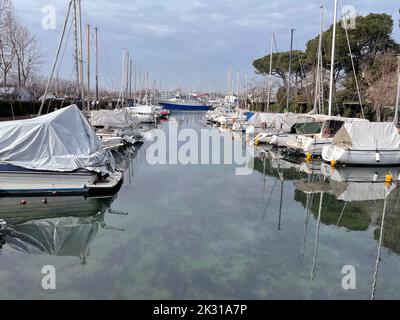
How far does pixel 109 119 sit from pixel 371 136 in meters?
19.8

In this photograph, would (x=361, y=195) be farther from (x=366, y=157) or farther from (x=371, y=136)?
(x=371, y=136)

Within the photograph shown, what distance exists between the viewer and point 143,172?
19.9m

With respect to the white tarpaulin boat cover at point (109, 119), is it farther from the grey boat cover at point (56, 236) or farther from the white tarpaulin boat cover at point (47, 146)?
the grey boat cover at point (56, 236)

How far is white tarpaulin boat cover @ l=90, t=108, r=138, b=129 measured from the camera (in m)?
28.3

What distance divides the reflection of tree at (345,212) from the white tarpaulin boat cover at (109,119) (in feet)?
60.8

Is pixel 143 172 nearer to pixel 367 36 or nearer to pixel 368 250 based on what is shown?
pixel 368 250

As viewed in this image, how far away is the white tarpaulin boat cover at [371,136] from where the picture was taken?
67.4 feet

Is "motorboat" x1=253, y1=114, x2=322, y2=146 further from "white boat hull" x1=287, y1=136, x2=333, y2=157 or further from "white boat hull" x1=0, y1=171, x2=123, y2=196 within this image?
"white boat hull" x1=0, y1=171, x2=123, y2=196

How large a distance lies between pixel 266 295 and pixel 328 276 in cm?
186

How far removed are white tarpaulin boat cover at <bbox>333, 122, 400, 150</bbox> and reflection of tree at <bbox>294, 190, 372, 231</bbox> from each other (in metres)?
7.01

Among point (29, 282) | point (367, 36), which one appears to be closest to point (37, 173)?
point (29, 282)

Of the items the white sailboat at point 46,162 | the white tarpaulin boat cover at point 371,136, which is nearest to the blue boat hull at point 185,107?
the white tarpaulin boat cover at point 371,136

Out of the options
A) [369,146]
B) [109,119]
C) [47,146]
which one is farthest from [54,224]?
[109,119]
